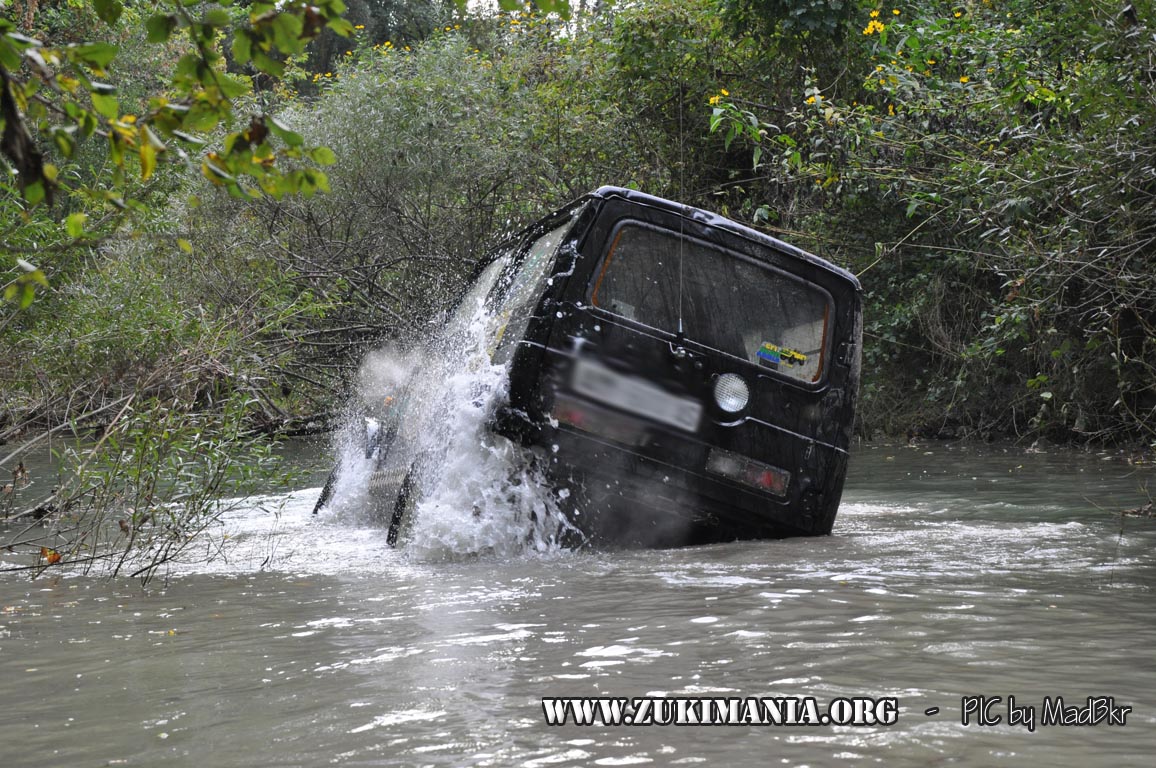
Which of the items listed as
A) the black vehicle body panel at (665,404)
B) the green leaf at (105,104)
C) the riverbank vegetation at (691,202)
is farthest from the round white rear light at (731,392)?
the green leaf at (105,104)

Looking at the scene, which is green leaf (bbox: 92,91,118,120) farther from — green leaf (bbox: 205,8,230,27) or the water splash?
the water splash

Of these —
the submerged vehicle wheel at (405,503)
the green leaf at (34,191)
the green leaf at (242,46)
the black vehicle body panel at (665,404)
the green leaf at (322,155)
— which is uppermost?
the green leaf at (242,46)

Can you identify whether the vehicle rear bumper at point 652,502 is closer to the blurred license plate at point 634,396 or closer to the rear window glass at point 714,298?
the blurred license plate at point 634,396

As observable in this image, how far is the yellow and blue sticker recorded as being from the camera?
21.6 feet

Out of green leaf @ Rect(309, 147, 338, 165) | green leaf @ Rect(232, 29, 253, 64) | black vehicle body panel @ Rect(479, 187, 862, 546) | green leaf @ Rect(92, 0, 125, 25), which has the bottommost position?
black vehicle body panel @ Rect(479, 187, 862, 546)

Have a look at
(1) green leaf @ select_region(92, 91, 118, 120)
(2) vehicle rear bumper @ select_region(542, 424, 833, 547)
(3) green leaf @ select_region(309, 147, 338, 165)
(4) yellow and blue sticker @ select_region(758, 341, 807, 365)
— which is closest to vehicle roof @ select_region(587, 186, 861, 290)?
(4) yellow and blue sticker @ select_region(758, 341, 807, 365)

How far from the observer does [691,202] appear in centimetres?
1697

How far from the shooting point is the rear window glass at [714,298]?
632cm

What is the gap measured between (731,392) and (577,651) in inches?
101

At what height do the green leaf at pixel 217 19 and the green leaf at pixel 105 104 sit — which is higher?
the green leaf at pixel 217 19

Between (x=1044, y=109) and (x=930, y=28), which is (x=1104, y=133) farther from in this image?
(x=930, y=28)

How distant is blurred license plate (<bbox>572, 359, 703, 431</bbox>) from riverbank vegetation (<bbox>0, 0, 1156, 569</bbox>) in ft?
6.29

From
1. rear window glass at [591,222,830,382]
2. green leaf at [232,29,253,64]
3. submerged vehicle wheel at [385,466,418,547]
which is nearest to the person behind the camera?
green leaf at [232,29,253,64]

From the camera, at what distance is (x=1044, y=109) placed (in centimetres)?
1113
